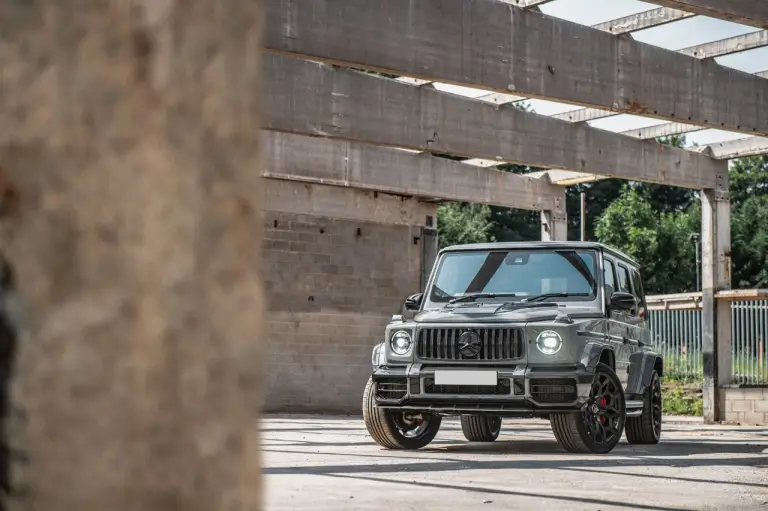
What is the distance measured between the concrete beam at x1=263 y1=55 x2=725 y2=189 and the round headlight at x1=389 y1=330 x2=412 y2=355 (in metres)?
3.17

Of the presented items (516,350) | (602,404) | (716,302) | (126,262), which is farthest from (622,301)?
(126,262)

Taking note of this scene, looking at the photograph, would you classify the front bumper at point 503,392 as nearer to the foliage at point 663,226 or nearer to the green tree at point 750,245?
the foliage at point 663,226

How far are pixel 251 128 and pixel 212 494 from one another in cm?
38

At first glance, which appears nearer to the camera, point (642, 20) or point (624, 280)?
point (624, 280)

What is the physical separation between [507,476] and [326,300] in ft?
44.8

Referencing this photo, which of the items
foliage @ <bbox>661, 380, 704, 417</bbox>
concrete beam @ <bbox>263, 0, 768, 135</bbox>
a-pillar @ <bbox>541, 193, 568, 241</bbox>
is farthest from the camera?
foliage @ <bbox>661, 380, 704, 417</bbox>

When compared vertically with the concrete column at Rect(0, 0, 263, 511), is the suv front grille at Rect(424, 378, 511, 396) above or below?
below

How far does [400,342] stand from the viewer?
11203 millimetres

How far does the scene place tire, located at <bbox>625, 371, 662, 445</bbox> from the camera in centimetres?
1280

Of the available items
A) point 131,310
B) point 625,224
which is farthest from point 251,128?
point 625,224

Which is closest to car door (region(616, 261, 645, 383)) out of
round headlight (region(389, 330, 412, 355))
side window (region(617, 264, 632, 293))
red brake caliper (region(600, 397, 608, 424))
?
side window (region(617, 264, 632, 293))

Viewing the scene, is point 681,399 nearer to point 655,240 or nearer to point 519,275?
point 519,275

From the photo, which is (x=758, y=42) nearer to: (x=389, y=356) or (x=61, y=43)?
(x=389, y=356)

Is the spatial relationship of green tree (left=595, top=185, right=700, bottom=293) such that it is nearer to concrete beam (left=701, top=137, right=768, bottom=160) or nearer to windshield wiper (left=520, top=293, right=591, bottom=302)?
concrete beam (left=701, top=137, right=768, bottom=160)
